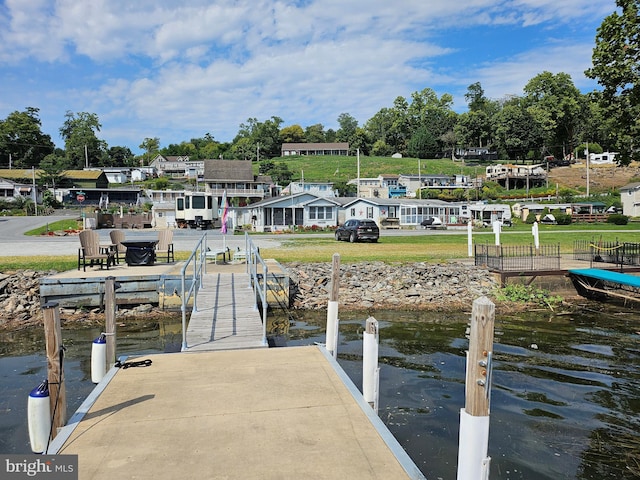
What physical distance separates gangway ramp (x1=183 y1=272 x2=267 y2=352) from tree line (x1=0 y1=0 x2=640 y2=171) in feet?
224

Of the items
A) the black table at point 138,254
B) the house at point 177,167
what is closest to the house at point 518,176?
the house at point 177,167

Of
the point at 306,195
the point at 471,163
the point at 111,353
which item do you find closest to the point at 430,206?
the point at 306,195

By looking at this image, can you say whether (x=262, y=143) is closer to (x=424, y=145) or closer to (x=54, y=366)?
(x=424, y=145)

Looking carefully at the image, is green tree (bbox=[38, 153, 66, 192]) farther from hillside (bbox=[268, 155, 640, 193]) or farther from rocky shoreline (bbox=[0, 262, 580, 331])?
rocky shoreline (bbox=[0, 262, 580, 331])

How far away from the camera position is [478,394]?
427cm

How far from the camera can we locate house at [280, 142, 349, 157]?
136 meters

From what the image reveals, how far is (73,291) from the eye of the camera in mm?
15508

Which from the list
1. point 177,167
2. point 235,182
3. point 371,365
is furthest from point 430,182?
point 371,365

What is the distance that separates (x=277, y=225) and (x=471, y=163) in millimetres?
83751

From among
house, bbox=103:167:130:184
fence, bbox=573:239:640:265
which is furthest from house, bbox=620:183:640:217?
house, bbox=103:167:130:184

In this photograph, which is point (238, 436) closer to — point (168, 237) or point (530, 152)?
point (168, 237)

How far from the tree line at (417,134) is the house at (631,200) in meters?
14.1

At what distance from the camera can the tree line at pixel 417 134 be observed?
106500 mm

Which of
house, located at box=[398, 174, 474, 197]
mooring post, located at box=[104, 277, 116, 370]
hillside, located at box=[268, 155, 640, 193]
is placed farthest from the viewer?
hillside, located at box=[268, 155, 640, 193]
